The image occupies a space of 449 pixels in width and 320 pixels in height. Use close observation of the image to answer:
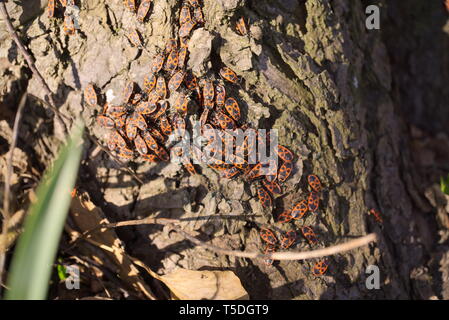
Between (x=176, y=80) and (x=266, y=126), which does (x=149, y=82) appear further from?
(x=266, y=126)

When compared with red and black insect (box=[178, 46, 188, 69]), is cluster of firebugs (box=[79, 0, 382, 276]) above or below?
below

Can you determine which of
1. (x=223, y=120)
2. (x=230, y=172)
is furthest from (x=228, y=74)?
(x=230, y=172)

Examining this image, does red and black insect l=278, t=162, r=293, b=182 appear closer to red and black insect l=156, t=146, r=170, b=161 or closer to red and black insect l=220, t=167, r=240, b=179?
red and black insect l=220, t=167, r=240, b=179

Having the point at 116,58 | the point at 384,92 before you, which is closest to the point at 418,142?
the point at 384,92

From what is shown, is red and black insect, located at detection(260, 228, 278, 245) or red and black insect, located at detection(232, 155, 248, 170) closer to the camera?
red and black insect, located at detection(232, 155, 248, 170)

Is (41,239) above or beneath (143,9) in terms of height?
beneath
